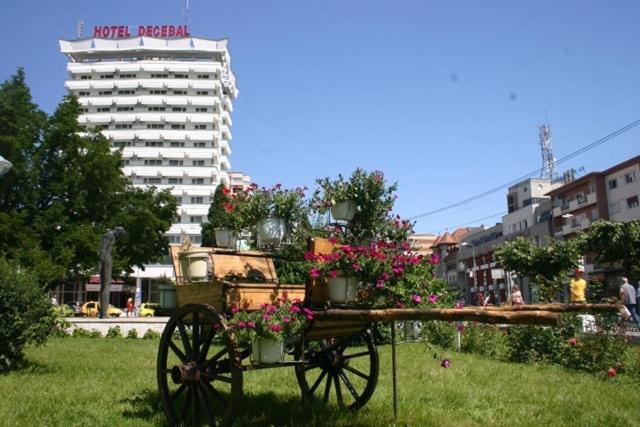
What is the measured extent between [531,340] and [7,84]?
31.2 metres

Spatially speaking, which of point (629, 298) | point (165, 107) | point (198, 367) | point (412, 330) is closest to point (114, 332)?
point (198, 367)

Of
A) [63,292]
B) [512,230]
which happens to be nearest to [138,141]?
[63,292]

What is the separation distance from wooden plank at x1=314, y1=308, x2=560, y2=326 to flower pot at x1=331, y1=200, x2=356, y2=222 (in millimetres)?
1400

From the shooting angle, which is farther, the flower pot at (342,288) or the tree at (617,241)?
the tree at (617,241)

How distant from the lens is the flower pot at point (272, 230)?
20.0 feet

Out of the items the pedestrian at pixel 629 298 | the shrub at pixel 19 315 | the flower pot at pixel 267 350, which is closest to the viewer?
the flower pot at pixel 267 350

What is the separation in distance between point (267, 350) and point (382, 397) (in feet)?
9.77

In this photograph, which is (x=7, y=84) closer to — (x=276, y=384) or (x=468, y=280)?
(x=276, y=384)

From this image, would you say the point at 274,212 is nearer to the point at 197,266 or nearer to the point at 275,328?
the point at 197,266

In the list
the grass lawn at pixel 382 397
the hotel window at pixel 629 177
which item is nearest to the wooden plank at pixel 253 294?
the grass lawn at pixel 382 397

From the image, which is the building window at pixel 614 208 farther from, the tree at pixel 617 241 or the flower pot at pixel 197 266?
the flower pot at pixel 197 266

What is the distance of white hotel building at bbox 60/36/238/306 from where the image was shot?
7569 centimetres

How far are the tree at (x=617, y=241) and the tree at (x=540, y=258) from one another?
1207cm

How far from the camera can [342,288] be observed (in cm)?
511
